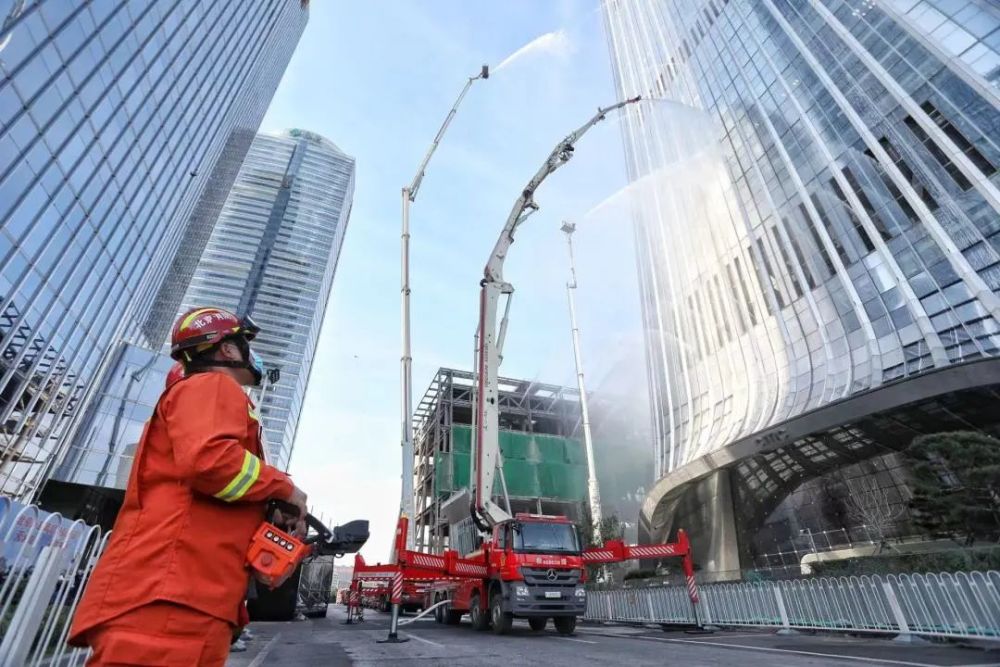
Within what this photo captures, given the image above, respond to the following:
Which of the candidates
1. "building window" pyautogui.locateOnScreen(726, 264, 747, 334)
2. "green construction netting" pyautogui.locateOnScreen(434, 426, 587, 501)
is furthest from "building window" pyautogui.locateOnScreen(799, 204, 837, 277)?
"green construction netting" pyautogui.locateOnScreen(434, 426, 587, 501)

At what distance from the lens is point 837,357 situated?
→ 23625mm

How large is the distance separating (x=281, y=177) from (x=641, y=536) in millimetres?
92597

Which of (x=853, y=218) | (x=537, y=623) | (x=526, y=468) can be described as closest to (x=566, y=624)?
(x=537, y=623)

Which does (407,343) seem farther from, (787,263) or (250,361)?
(787,263)

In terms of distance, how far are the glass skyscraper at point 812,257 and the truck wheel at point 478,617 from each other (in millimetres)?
16072

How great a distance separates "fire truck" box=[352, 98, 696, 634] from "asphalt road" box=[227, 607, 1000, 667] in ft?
3.28

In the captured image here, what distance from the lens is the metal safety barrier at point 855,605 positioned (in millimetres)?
7719

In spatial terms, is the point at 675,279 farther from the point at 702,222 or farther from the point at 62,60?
the point at 62,60

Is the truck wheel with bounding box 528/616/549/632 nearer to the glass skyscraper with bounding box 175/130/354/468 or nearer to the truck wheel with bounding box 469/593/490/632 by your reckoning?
the truck wheel with bounding box 469/593/490/632

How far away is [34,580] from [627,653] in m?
6.93

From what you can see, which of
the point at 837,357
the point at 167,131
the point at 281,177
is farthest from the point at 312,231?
the point at 837,357

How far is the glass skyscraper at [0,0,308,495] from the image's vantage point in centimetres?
2008

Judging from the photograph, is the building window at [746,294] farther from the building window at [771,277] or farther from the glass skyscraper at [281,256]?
the glass skyscraper at [281,256]

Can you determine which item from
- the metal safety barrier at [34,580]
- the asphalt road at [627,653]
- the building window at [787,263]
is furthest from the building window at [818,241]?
the metal safety barrier at [34,580]
